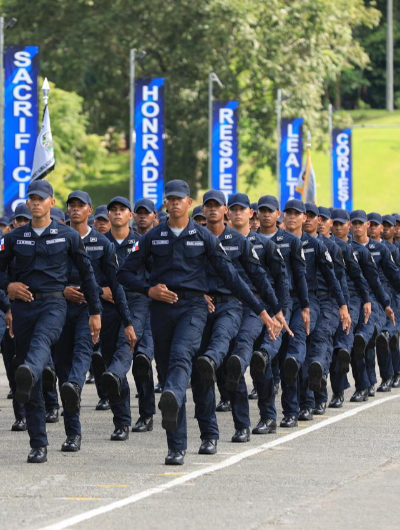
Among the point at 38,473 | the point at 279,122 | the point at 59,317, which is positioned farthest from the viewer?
the point at 279,122

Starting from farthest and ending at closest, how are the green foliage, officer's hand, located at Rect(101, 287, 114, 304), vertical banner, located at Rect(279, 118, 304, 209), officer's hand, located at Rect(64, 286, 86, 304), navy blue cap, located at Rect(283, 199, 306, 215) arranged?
the green foliage < vertical banner, located at Rect(279, 118, 304, 209) < navy blue cap, located at Rect(283, 199, 306, 215) < officer's hand, located at Rect(101, 287, 114, 304) < officer's hand, located at Rect(64, 286, 86, 304)

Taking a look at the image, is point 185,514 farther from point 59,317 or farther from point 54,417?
point 54,417

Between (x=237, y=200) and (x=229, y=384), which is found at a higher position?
(x=237, y=200)

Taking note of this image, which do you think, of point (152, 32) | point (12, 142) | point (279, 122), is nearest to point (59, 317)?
point (12, 142)

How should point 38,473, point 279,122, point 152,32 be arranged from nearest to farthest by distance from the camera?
point 38,473 → point 279,122 → point 152,32

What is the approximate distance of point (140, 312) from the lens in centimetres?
1517

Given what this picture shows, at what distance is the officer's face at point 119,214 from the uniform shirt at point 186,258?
116 inches

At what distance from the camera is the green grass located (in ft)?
257

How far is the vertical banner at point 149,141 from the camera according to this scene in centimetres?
3919

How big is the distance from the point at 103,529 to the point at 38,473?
241 centimetres

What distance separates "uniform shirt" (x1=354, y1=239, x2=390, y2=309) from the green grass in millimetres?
56054

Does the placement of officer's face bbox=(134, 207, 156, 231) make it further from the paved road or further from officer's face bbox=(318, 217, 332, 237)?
the paved road

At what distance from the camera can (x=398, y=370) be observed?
19.8 m

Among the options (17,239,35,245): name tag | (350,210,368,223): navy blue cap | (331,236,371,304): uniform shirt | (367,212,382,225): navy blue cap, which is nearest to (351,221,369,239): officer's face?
(350,210,368,223): navy blue cap
